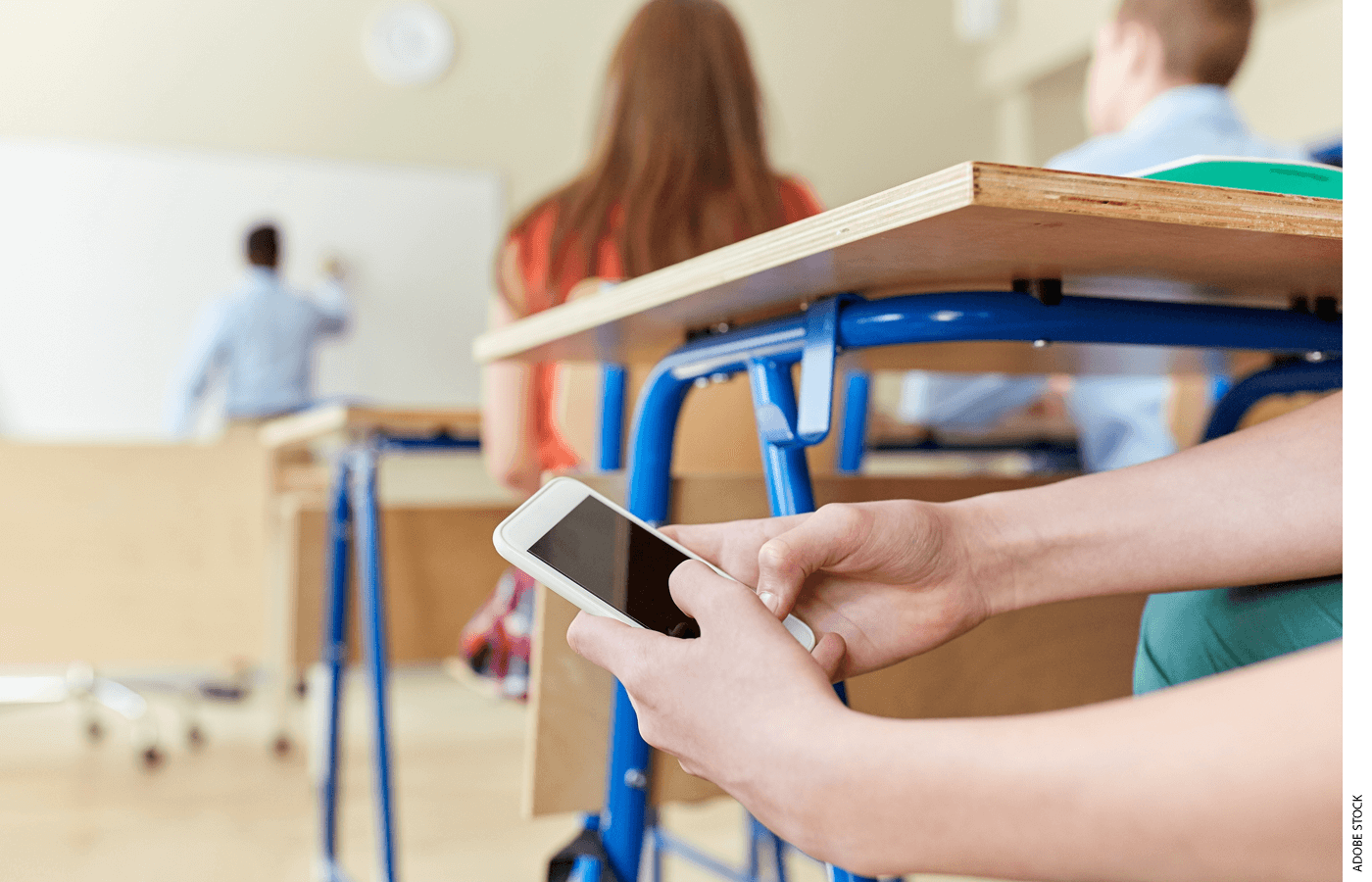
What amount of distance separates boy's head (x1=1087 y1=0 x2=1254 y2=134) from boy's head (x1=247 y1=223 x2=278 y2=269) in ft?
10.8

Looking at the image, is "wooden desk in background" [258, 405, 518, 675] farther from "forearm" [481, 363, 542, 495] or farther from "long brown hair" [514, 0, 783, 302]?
"long brown hair" [514, 0, 783, 302]

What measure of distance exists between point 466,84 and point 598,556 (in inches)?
180

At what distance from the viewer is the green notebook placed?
1.96ft

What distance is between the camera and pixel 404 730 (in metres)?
3.26

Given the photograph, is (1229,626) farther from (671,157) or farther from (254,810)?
(254,810)

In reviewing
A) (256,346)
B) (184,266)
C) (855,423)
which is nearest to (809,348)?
(855,423)

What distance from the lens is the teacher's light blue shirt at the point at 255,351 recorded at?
14.1ft

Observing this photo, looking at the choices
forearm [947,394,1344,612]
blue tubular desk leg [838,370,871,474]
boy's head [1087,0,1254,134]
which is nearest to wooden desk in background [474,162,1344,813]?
forearm [947,394,1344,612]

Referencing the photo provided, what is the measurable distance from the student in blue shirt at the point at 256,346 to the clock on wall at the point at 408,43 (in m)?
0.85

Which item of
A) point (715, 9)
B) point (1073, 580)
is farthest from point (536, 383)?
point (1073, 580)

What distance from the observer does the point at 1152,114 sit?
1781 mm

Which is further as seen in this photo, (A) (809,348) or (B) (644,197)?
(B) (644,197)

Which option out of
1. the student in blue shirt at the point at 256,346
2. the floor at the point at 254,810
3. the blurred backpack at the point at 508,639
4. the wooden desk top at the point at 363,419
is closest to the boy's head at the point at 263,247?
the student in blue shirt at the point at 256,346

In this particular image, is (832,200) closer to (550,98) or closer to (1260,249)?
(550,98)
